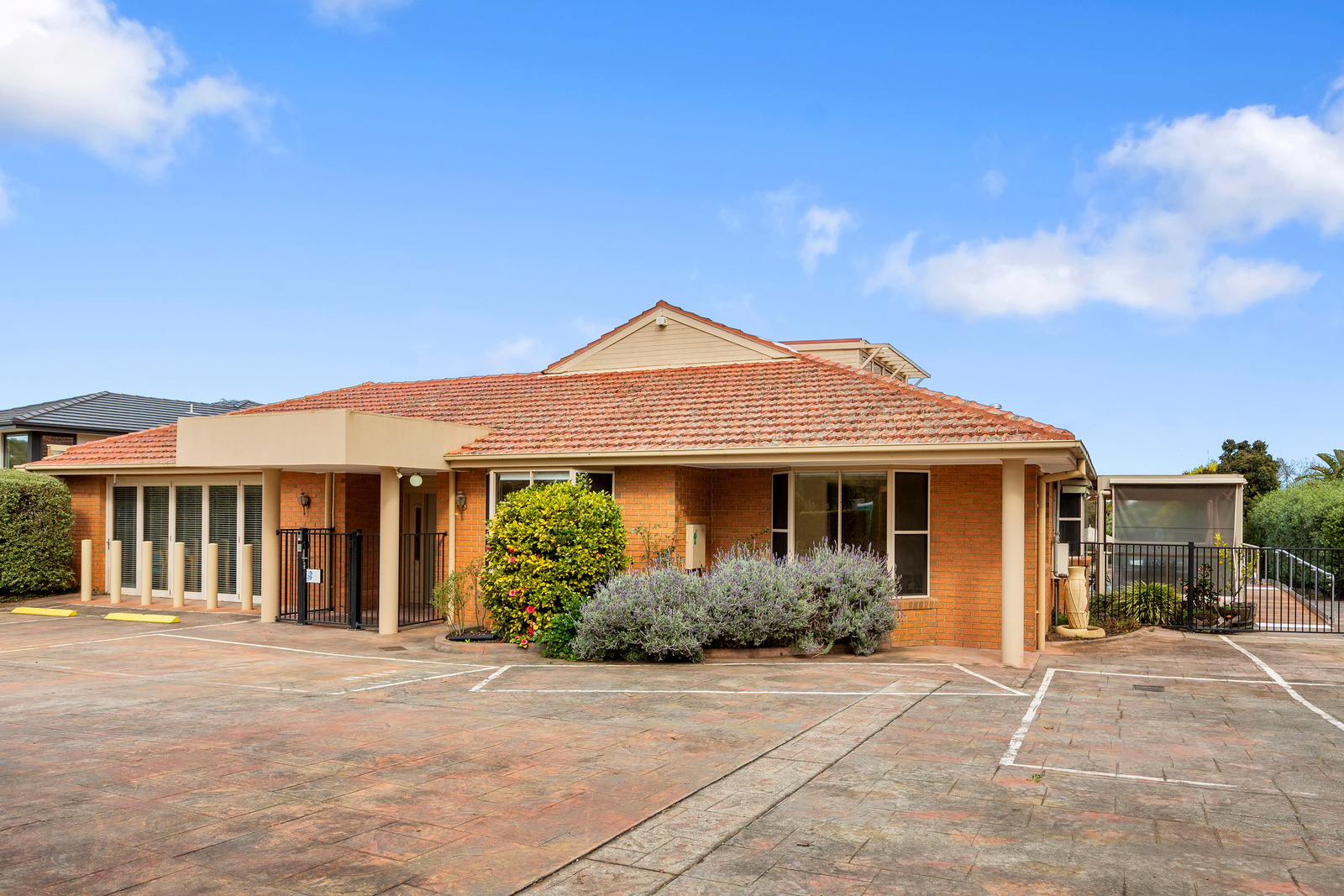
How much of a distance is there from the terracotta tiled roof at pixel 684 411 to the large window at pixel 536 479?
41cm

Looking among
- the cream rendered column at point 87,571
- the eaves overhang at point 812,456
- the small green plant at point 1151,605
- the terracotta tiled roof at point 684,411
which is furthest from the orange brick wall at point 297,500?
the small green plant at point 1151,605

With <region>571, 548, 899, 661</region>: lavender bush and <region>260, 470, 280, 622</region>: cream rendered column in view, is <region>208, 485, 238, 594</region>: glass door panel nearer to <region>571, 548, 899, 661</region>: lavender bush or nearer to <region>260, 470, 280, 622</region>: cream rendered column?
<region>260, 470, 280, 622</region>: cream rendered column

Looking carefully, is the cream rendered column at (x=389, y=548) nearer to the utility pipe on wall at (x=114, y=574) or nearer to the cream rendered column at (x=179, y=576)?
the cream rendered column at (x=179, y=576)

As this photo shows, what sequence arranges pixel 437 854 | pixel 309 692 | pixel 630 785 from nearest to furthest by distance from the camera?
pixel 437 854
pixel 630 785
pixel 309 692

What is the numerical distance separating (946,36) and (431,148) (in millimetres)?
8890

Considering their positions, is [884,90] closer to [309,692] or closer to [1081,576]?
[1081,576]

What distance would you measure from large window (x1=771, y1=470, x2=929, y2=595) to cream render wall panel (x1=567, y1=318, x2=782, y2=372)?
4.19 m

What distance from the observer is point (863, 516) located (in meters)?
14.3

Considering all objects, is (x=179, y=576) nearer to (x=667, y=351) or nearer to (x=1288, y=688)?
(x=667, y=351)

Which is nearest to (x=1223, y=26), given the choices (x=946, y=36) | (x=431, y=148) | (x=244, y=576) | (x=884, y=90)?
(x=946, y=36)

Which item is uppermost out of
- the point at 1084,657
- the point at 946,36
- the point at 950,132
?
the point at 946,36

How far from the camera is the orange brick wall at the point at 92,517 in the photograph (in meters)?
20.6

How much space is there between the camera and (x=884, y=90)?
15.1 meters

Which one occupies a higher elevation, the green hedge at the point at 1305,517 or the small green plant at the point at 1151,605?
the green hedge at the point at 1305,517
